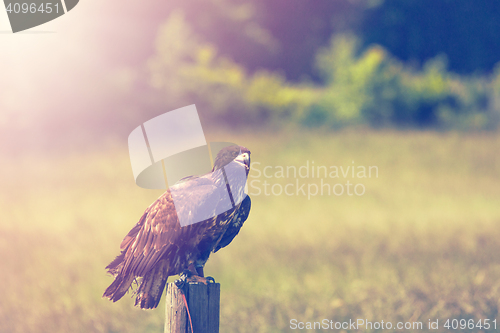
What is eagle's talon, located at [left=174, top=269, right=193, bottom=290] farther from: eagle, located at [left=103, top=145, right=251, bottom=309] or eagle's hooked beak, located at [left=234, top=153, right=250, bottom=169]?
eagle's hooked beak, located at [left=234, top=153, right=250, bottom=169]

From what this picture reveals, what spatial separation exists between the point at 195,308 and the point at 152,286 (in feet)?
1.01

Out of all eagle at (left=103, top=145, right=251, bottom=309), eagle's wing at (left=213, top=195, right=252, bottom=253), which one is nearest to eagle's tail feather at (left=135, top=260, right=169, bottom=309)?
eagle at (left=103, top=145, right=251, bottom=309)

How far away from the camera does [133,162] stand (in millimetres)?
2201

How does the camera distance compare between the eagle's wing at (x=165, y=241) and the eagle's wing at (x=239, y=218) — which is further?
the eagle's wing at (x=239, y=218)

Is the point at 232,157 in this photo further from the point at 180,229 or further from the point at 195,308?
the point at 195,308

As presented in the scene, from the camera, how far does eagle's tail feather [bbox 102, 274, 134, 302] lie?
2266 mm

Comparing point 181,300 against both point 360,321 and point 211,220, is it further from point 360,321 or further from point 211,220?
point 360,321

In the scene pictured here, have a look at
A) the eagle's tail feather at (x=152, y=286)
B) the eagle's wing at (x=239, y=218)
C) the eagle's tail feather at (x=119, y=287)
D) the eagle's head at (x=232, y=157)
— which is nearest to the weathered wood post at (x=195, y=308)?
the eagle's tail feather at (x=152, y=286)

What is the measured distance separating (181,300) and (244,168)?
2.49 ft

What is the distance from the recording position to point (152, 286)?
2.30 metres

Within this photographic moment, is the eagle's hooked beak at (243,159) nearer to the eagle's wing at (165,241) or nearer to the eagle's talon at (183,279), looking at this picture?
the eagle's wing at (165,241)

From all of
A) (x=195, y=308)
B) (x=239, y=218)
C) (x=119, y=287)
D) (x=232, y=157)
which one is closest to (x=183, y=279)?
(x=195, y=308)

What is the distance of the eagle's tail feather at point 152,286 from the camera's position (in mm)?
2264

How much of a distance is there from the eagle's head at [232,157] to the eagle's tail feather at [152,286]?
2.06 feet
